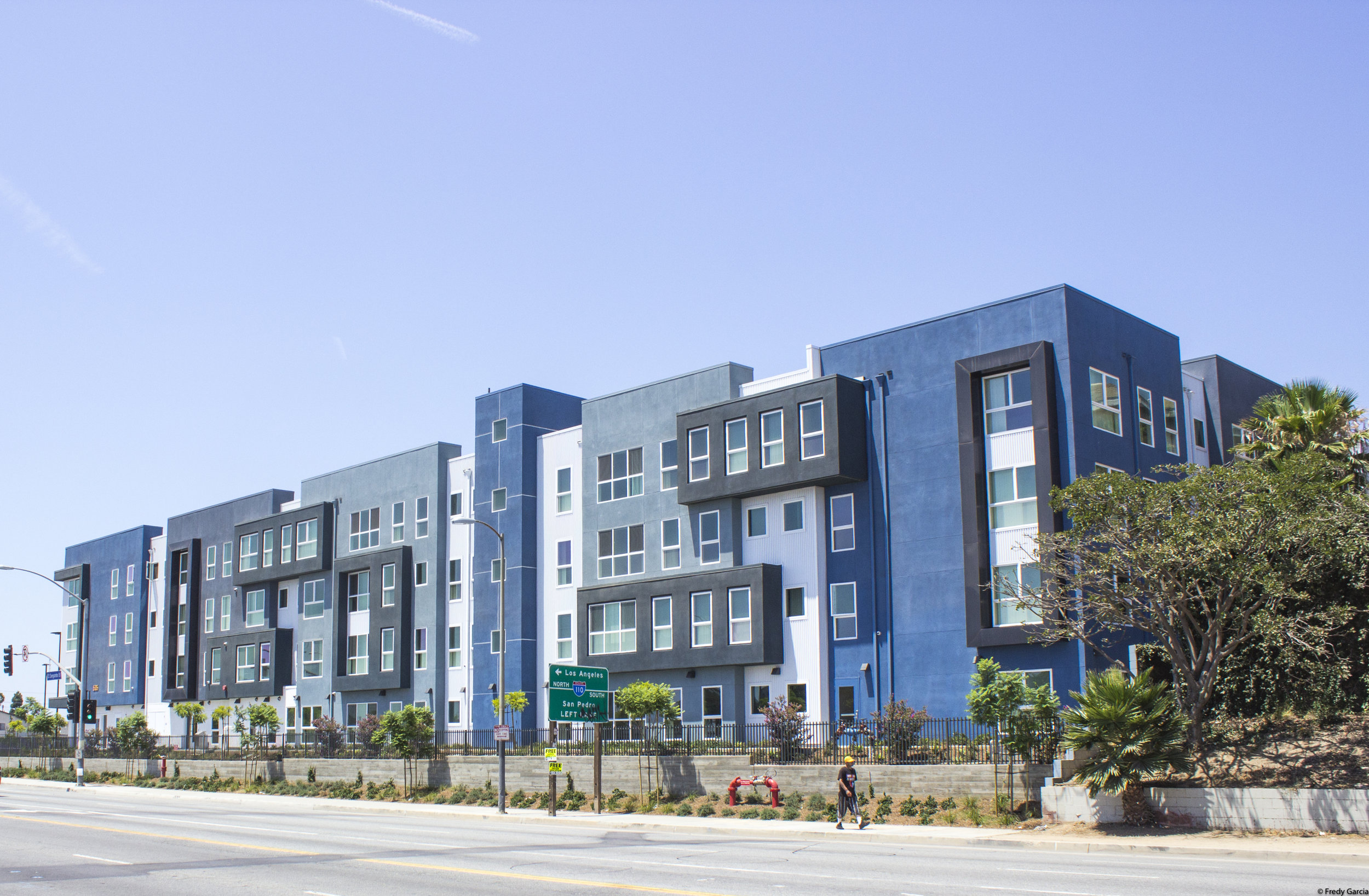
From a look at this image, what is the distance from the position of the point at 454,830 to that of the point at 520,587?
70.6 ft

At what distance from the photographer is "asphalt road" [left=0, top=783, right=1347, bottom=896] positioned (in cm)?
1605

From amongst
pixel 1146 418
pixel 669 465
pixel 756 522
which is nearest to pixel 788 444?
pixel 756 522

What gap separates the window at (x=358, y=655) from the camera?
188 feet

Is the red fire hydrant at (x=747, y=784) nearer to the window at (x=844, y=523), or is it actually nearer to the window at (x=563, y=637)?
the window at (x=844, y=523)

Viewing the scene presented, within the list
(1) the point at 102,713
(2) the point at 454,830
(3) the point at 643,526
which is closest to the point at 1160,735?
(2) the point at 454,830

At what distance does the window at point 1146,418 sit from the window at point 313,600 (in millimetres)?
40866

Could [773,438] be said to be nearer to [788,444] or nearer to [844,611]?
[788,444]

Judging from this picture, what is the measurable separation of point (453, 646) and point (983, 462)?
27319 mm

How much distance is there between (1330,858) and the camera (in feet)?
65.7

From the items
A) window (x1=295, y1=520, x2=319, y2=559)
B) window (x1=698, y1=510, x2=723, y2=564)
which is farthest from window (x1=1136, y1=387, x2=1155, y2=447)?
window (x1=295, y1=520, x2=319, y2=559)

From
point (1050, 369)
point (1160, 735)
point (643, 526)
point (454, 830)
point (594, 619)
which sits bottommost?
point (454, 830)

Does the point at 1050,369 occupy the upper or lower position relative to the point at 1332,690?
upper

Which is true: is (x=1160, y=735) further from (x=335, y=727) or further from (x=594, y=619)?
(x=335, y=727)

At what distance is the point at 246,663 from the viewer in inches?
2559
